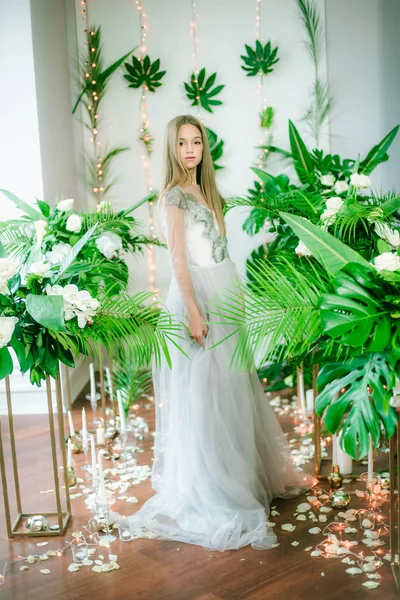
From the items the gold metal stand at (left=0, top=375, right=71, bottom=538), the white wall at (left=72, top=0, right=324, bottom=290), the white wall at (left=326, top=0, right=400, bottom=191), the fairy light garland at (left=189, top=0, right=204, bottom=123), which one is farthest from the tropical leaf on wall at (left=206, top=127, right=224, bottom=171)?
the gold metal stand at (left=0, top=375, right=71, bottom=538)

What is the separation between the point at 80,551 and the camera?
9.98 ft

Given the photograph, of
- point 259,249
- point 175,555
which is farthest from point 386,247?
point 259,249

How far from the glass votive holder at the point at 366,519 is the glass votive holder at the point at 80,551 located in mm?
1108

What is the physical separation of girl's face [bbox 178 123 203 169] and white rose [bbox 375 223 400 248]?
97 centimetres

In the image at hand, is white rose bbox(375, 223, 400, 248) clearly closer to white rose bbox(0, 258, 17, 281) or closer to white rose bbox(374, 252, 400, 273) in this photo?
white rose bbox(374, 252, 400, 273)

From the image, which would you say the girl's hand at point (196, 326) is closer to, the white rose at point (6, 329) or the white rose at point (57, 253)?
the white rose at point (57, 253)

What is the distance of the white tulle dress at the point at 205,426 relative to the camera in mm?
3154

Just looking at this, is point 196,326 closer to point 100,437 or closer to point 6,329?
point 6,329

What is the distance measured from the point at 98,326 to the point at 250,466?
3.32 ft

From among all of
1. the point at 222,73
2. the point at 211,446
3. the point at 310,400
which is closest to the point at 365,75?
the point at 222,73

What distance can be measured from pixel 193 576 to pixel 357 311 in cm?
127

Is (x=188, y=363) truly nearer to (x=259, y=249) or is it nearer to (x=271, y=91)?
(x=259, y=249)

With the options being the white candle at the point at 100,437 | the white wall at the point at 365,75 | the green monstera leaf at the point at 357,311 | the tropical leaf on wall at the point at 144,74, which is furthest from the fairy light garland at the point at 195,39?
the green monstera leaf at the point at 357,311

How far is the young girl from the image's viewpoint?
317 cm
